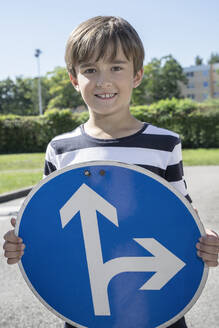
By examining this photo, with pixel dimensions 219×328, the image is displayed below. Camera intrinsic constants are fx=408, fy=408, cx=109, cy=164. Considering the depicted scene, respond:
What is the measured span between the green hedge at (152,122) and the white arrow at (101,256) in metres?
18.7

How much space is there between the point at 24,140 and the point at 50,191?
71.3 ft

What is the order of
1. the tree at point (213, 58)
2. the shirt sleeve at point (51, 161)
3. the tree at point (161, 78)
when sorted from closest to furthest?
the shirt sleeve at point (51, 161), the tree at point (161, 78), the tree at point (213, 58)

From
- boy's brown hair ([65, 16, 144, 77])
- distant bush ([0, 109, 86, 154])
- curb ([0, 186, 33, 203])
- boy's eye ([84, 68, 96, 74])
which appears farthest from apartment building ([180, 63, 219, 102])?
boy's eye ([84, 68, 96, 74])

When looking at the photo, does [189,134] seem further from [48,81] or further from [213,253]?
[48,81]

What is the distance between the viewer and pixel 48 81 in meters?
63.7

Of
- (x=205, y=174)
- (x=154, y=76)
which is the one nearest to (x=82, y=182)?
(x=205, y=174)

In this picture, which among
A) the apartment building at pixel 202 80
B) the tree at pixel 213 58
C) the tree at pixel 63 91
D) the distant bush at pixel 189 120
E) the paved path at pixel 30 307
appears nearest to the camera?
the paved path at pixel 30 307

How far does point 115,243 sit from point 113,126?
528 millimetres

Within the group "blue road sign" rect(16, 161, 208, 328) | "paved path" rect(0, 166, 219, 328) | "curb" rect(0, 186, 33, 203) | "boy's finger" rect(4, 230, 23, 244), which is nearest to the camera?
"blue road sign" rect(16, 161, 208, 328)

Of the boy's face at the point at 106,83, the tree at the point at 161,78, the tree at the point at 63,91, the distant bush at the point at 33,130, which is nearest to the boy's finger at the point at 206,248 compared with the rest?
the boy's face at the point at 106,83

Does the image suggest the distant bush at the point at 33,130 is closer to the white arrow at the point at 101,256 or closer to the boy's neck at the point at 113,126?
the boy's neck at the point at 113,126

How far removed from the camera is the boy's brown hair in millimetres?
1625

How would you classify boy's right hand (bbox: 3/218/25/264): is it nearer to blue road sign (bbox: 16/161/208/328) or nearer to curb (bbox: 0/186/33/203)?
blue road sign (bbox: 16/161/208/328)

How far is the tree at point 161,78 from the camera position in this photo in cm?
6688
